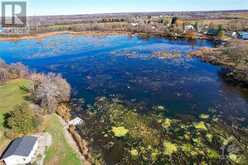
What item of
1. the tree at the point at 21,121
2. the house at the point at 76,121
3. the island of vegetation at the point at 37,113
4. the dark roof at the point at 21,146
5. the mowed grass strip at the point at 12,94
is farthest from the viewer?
the mowed grass strip at the point at 12,94

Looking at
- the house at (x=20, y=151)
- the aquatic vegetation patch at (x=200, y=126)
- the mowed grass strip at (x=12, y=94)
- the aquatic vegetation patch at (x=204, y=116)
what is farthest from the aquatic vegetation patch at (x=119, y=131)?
the mowed grass strip at (x=12, y=94)

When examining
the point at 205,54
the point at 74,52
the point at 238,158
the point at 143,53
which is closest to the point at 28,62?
the point at 74,52

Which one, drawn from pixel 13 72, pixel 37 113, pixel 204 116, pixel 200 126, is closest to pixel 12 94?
pixel 13 72

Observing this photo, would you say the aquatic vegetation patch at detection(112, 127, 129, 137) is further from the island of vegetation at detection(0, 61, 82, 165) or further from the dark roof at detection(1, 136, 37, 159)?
the dark roof at detection(1, 136, 37, 159)

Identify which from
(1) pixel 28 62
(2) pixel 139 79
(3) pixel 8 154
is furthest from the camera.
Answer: (1) pixel 28 62

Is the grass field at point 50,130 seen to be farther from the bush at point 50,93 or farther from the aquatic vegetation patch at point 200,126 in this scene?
the aquatic vegetation patch at point 200,126

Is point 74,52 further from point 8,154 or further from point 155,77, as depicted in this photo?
point 8,154
